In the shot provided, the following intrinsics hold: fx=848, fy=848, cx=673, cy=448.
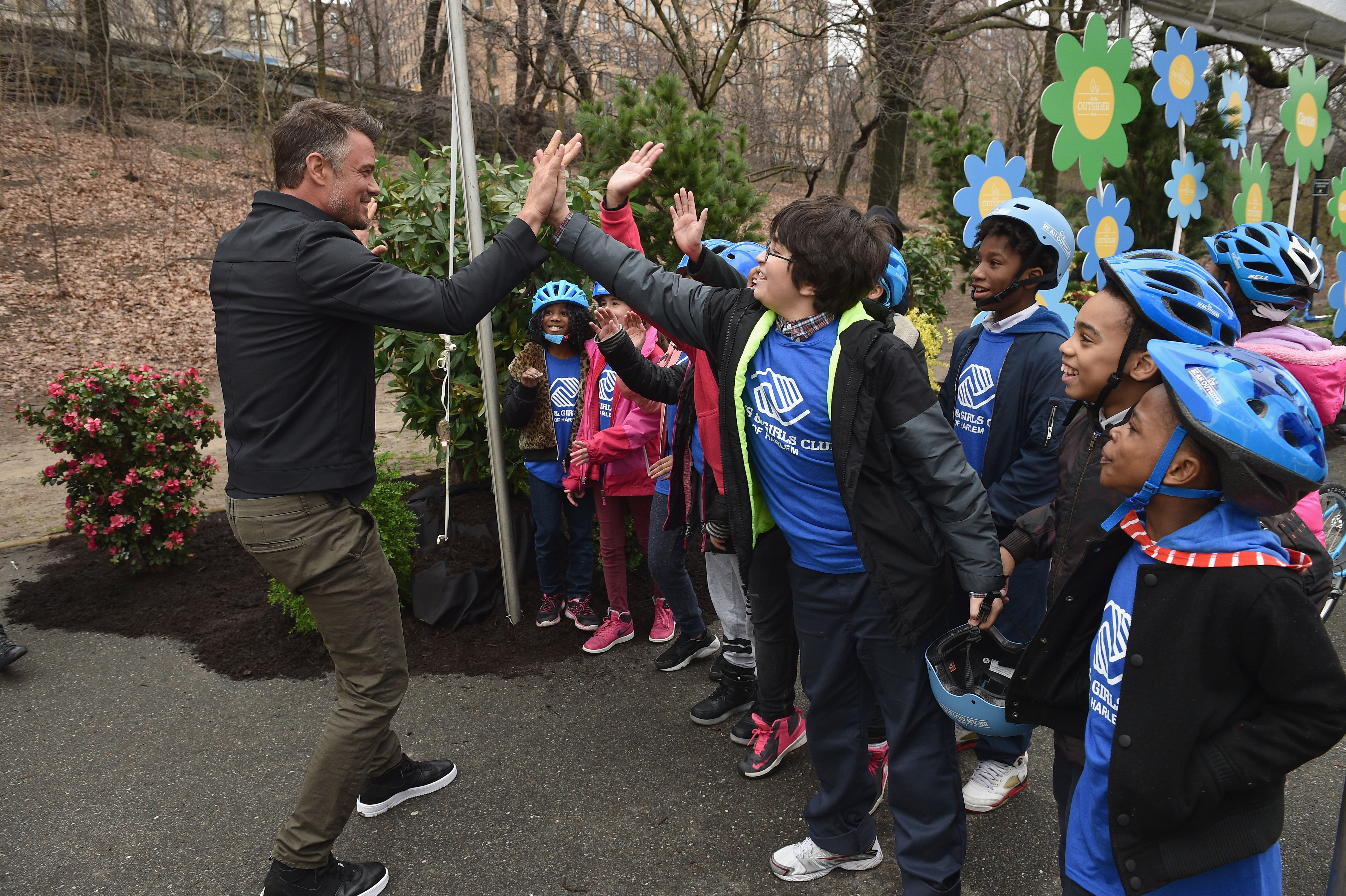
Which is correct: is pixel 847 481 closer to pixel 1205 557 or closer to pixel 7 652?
pixel 1205 557

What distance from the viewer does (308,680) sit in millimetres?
4062

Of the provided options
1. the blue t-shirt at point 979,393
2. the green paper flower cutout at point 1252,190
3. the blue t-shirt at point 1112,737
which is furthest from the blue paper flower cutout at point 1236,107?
the blue t-shirt at point 1112,737

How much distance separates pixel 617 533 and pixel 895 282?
188 cm

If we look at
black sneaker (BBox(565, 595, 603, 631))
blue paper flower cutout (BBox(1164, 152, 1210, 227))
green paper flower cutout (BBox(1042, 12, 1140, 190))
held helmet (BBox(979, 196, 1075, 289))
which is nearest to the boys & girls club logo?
green paper flower cutout (BBox(1042, 12, 1140, 190))

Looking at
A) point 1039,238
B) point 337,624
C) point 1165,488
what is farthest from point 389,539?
point 1165,488

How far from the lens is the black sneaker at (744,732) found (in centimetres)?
350

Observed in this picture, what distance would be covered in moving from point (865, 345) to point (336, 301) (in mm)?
1475

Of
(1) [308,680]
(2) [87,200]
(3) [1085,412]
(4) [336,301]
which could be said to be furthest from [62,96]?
(3) [1085,412]

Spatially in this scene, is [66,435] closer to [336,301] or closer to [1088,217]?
[336,301]

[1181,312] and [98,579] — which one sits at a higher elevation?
[1181,312]

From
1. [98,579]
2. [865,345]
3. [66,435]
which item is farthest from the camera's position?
[98,579]

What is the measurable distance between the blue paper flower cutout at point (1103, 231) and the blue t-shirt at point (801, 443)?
13.0 feet

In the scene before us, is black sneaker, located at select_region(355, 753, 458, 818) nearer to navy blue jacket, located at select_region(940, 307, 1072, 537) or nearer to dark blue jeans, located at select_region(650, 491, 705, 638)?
dark blue jeans, located at select_region(650, 491, 705, 638)

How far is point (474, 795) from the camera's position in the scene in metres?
3.23
